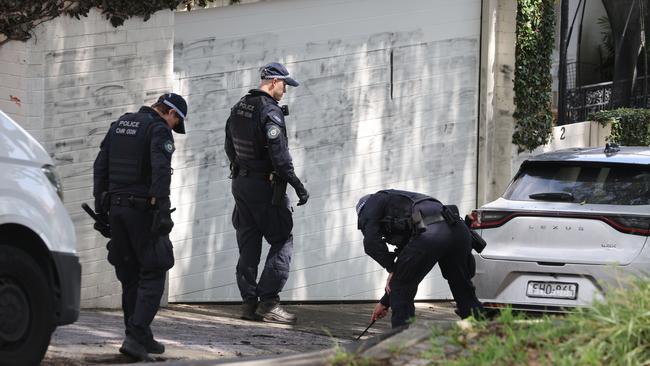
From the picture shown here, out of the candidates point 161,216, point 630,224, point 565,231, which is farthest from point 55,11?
point 630,224

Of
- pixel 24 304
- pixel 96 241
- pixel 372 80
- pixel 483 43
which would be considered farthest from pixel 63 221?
pixel 483 43

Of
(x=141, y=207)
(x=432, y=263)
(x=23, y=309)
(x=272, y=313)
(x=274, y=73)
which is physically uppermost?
(x=274, y=73)

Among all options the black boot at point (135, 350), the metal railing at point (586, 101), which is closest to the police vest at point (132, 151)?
the black boot at point (135, 350)

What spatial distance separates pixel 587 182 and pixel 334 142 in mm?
3530

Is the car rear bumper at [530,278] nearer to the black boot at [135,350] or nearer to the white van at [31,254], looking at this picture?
the black boot at [135,350]

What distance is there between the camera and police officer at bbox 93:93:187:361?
8.37 metres

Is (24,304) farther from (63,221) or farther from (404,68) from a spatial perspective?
(404,68)

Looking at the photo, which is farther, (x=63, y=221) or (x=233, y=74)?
(x=233, y=74)

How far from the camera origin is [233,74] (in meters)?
12.0

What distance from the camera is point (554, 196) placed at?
9.97 meters

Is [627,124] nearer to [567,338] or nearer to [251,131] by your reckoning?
[251,131]

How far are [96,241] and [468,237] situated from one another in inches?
138

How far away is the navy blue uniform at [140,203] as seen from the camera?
27.6ft

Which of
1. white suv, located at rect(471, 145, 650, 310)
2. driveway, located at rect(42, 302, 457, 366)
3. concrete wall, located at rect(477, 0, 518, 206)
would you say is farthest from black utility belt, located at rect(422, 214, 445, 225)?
concrete wall, located at rect(477, 0, 518, 206)
